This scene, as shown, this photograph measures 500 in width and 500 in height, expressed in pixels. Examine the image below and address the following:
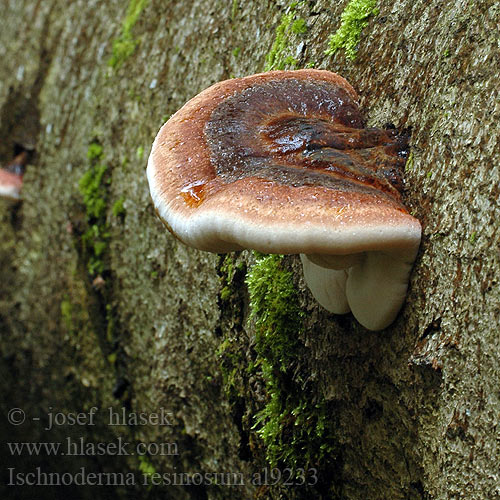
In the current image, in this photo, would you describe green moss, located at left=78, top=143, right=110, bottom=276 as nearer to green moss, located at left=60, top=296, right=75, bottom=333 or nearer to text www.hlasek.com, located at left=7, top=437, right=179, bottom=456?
green moss, located at left=60, top=296, right=75, bottom=333

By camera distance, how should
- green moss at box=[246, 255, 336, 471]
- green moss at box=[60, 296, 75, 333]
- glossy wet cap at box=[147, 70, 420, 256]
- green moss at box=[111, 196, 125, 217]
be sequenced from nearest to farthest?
1. glossy wet cap at box=[147, 70, 420, 256]
2. green moss at box=[246, 255, 336, 471]
3. green moss at box=[111, 196, 125, 217]
4. green moss at box=[60, 296, 75, 333]

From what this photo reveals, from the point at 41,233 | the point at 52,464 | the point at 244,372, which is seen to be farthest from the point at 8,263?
the point at 244,372

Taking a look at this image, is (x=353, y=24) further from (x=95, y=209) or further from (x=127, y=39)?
(x=95, y=209)

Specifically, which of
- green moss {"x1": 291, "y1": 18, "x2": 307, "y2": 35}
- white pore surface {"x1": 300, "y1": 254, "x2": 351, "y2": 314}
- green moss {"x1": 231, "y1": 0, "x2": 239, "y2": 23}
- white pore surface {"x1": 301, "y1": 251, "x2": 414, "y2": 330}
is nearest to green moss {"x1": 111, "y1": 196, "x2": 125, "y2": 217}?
green moss {"x1": 231, "y1": 0, "x2": 239, "y2": 23}

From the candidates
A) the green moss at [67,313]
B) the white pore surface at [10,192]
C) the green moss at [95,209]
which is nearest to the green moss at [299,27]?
the green moss at [95,209]

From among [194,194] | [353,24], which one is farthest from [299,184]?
[353,24]

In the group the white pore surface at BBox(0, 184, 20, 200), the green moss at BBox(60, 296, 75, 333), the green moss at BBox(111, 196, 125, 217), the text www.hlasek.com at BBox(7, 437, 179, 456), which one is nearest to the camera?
the text www.hlasek.com at BBox(7, 437, 179, 456)

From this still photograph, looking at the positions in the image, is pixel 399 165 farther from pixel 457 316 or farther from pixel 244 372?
pixel 244 372
